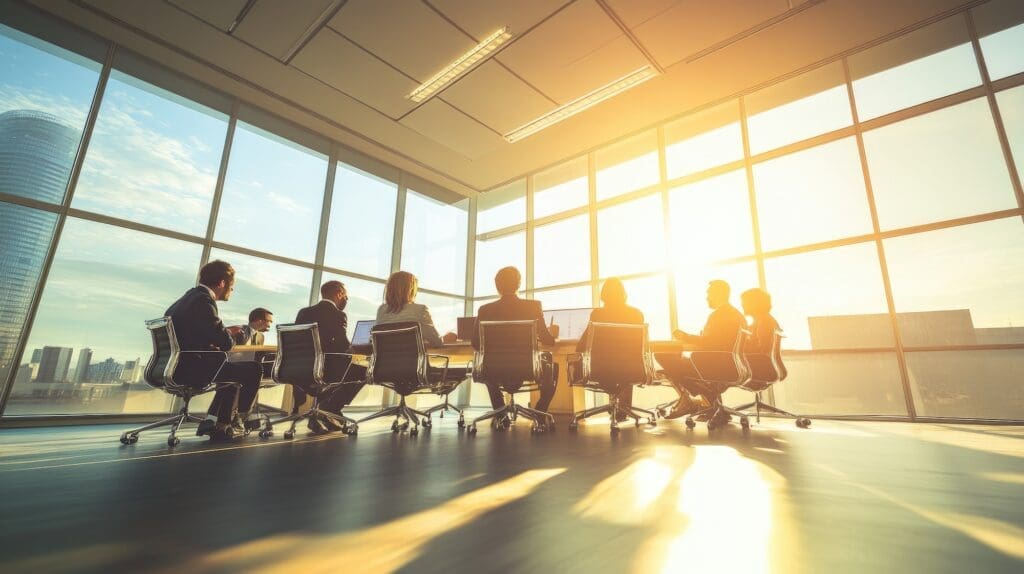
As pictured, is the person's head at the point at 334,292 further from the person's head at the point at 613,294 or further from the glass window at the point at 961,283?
the glass window at the point at 961,283

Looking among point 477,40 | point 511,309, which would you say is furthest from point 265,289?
Result: point 477,40

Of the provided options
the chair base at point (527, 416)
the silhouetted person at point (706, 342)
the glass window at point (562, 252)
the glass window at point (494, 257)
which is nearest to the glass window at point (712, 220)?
the glass window at point (562, 252)

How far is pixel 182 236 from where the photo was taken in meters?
5.10

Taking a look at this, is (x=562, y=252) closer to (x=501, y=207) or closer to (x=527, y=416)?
(x=501, y=207)

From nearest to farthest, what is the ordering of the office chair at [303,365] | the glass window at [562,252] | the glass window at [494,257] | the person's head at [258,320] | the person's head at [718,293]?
the office chair at [303,365], the person's head at [718,293], the person's head at [258,320], the glass window at [562,252], the glass window at [494,257]

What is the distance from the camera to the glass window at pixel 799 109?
17.5 ft

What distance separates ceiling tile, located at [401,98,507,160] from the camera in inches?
233

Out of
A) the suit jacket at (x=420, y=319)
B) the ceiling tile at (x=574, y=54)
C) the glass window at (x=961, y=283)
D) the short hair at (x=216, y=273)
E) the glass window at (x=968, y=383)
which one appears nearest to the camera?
the short hair at (x=216, y=273)

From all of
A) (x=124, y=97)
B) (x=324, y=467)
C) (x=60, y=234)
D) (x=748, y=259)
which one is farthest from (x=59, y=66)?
(x=748, y=259)

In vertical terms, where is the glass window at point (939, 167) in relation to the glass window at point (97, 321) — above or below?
above

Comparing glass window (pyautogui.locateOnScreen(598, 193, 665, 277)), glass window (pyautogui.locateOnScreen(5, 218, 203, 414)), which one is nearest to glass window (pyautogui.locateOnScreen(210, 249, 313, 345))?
glass window (pyautogui.locateOnScreen(5, 218, 203, 414))

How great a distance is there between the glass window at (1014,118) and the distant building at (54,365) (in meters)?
10.1

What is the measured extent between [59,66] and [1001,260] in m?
10.5

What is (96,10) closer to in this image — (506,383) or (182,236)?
(182,236)
